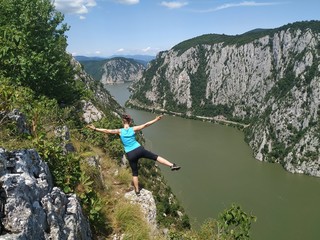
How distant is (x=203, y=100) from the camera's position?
558 ft

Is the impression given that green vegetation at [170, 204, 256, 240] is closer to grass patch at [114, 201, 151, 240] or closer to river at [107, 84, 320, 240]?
grass patch at [114, 201, 151, 240]

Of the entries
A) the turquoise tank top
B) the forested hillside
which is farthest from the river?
the turquoise tank top

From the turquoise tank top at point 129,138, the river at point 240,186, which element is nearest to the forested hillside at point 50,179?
the turquoise tank top at point 129,138

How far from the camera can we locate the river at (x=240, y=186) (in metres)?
51.8

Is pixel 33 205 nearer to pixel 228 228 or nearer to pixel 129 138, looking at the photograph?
pixel 129 138

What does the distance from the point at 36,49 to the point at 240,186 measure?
55.6m

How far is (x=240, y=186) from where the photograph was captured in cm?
6656

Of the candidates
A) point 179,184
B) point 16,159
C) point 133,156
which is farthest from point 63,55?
point 179,184

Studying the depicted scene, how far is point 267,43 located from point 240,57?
1314 cm

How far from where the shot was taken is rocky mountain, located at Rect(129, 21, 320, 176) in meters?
98.9

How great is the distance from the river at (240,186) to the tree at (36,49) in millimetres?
26796

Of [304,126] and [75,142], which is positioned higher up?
[75,142]

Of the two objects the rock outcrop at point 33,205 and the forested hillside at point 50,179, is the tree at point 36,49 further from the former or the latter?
the rock outcrop at point 33,205

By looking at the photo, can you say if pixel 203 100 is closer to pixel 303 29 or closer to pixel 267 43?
pixel 267 43
